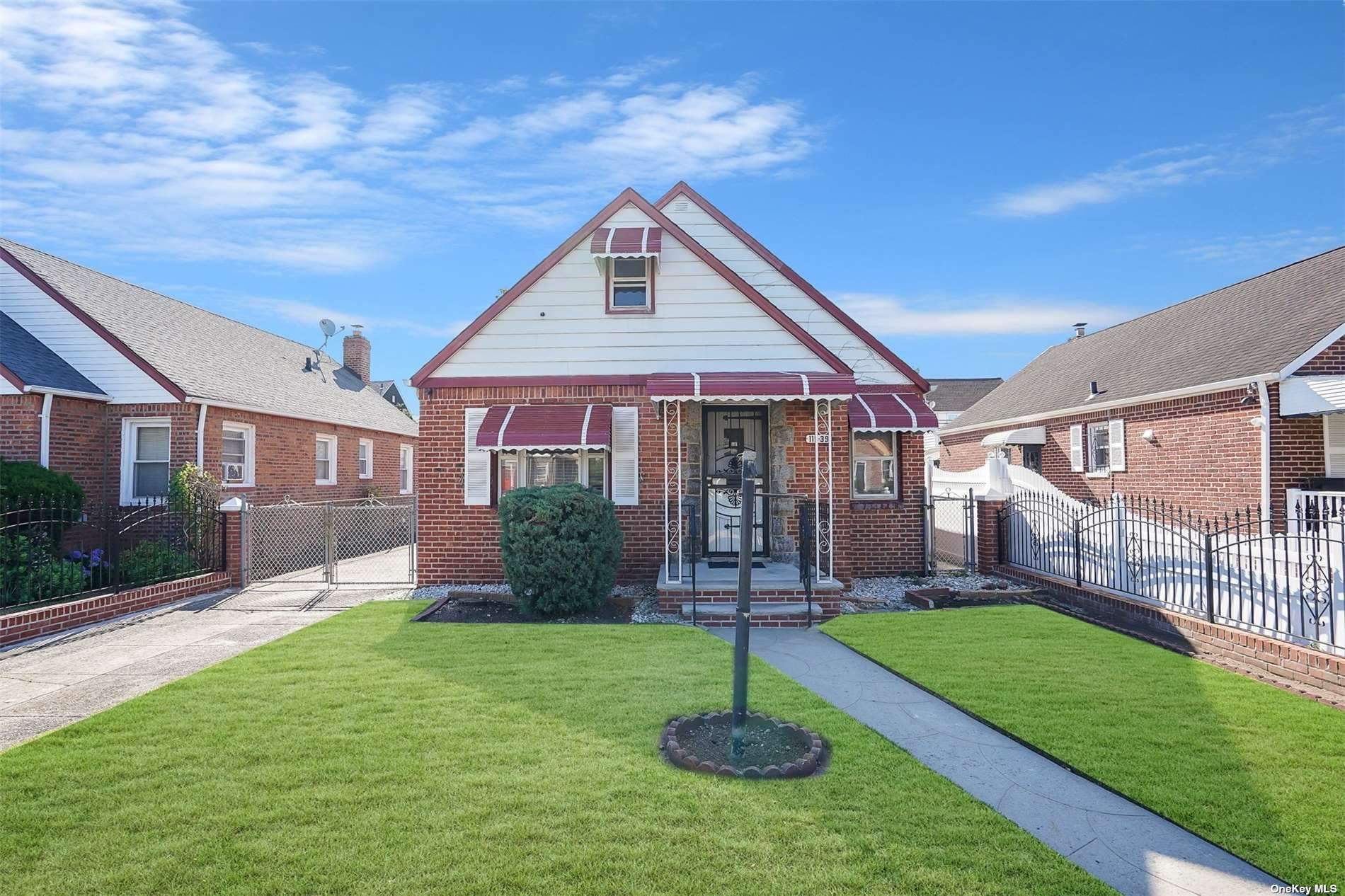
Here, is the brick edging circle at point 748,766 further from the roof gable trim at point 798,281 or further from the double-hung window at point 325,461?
the double-hung window at point 325,461

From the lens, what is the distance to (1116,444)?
18594 millimetres

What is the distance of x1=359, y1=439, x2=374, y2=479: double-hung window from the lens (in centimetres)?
2081

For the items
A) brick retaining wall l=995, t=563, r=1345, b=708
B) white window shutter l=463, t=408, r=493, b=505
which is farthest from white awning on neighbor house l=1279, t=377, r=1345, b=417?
white window shutter l=463, t=408, r=493, b=505

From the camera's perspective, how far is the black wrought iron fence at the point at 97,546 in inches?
371

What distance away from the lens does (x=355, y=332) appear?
26.0 metres

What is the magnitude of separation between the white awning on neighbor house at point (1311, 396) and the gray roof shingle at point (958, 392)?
30607 mm

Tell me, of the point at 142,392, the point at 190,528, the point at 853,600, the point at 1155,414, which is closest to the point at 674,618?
the point at 853,600

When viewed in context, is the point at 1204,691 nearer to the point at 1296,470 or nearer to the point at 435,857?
the point at 435,857

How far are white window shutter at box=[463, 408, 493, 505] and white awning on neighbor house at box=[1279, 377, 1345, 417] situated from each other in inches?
597

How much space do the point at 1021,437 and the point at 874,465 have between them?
38.5ft

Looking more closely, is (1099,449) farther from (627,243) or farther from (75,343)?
(75,343)

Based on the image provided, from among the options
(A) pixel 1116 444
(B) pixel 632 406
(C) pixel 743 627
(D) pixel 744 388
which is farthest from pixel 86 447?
(A) pixel 1116 444

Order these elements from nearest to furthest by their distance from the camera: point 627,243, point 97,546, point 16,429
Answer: point 627,243, point 16,429, point 97,546

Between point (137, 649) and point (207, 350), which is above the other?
point (207, 350)
